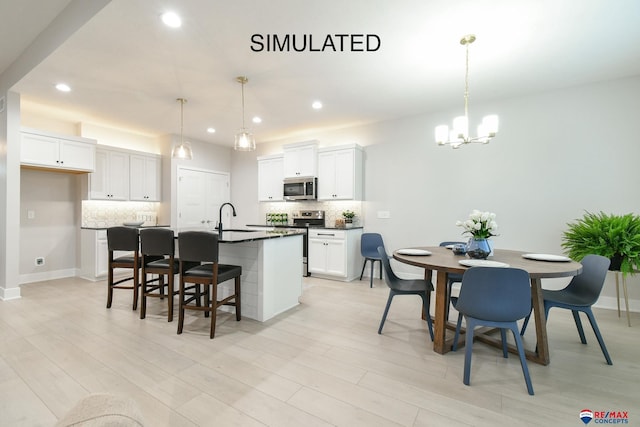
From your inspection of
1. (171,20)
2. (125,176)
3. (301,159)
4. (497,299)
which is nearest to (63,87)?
(125,176)

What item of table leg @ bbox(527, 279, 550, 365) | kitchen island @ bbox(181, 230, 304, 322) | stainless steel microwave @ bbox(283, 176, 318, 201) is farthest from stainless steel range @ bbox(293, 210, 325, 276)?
table leg @ bbox(527, 279, 550, 365)

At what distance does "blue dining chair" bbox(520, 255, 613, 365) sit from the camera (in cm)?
220

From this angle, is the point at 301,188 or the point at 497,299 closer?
the point at 497,299

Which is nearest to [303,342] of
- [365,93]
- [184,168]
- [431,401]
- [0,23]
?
[431,401]

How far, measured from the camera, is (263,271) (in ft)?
9.81

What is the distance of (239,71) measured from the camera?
322cm

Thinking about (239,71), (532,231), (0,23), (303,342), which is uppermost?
(0,23)

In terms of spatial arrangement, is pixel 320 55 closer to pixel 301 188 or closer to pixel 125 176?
pixel 301 188

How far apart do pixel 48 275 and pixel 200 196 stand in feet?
9.32

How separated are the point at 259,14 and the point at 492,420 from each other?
3.22 metres

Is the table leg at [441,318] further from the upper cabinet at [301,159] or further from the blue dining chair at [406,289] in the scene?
the upper cabinet at [301,159]

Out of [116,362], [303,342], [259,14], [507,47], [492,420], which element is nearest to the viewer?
[492,420]

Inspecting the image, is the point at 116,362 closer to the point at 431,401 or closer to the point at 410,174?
the point at 431,401

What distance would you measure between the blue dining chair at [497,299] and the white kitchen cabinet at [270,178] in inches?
174
